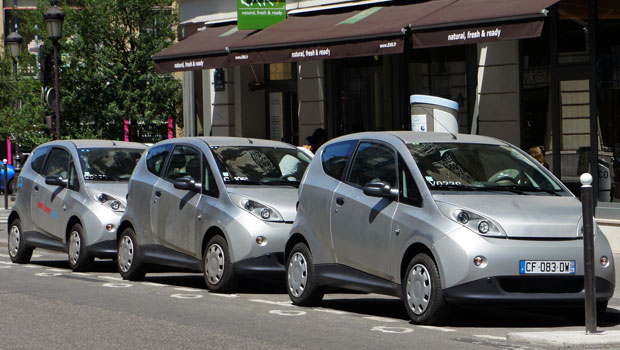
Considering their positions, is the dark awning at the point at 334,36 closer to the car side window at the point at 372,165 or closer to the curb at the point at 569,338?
the car side window at the point at 372,165

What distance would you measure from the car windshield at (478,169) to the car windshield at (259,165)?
2.90 meters

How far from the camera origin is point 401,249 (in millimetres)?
9844

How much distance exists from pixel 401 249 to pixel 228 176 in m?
3.42

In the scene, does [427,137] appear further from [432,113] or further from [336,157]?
[432,113]

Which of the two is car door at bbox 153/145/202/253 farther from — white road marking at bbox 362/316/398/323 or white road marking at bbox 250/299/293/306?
white road marking at bbox 362/316/398/323

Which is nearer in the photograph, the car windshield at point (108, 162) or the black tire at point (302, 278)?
the black tire at point (302, 278)

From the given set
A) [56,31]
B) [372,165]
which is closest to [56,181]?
[372,165]

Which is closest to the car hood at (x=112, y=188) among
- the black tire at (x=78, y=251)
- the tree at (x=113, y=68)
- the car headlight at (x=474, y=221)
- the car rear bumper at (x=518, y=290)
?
the black tire at (x=78, y=251)

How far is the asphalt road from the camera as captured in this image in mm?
8875

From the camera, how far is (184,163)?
13570 millimetres

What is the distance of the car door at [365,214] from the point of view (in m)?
10.1

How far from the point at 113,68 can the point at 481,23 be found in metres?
21.1

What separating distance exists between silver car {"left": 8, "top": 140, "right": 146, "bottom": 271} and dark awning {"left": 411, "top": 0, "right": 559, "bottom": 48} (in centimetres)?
436

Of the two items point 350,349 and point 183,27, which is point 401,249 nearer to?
point 350,349
